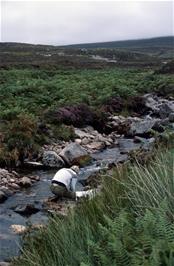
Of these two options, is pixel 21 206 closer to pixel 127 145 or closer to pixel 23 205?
pixel 23 205

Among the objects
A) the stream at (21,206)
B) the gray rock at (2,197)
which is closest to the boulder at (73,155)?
the stream at (21,206)

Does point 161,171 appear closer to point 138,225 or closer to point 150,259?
point 138,225

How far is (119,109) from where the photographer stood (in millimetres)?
21047

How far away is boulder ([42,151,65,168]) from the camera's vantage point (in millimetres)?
11828

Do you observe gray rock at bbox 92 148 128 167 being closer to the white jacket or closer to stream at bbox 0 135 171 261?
stream at bbox 0 135 171 261

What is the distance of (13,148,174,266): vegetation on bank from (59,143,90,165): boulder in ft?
22.0

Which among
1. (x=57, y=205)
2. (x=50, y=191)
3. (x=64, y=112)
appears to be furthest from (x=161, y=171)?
(x=64, y=112)

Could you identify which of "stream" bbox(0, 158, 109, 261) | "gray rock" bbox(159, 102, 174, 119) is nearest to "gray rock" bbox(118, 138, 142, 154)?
"stream" bbox(0, 158, 109, 261)

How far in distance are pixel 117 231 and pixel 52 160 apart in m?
8.72

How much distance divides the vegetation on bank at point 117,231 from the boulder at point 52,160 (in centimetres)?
657

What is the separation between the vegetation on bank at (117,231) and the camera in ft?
9.80

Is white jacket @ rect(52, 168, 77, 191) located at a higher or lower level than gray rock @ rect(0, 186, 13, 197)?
higher

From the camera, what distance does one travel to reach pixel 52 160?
1191cm

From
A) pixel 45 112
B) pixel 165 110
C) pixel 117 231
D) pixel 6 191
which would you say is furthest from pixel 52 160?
pixel 165 110
